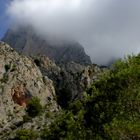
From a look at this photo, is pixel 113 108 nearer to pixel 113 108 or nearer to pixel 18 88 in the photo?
pixel 113 108

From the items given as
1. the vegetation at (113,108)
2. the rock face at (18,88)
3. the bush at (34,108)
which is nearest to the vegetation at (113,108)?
the vegetation at (113,108)

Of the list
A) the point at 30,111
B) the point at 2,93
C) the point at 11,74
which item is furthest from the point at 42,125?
the point at 11,74

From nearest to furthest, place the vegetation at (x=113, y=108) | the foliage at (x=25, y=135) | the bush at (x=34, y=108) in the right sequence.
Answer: the vegetation at (x=113, y=108), the foliage at (x=25, y=135), the bush at (x=34, y=108)

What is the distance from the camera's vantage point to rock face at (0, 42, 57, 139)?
543 ft

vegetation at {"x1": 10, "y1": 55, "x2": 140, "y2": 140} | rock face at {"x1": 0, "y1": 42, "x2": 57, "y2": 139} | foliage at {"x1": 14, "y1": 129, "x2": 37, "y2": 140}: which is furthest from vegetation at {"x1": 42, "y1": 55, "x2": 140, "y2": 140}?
rock face at {"x1": 0, "y1": 42, "x2": 57, "y2": 139}

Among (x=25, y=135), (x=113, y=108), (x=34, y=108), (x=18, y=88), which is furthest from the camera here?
(x=18, y=88)

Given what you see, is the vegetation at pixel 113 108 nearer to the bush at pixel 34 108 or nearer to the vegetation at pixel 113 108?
the vegetation at pixel 113 108

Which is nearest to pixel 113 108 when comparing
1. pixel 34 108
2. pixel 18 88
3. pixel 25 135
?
pixel 25 135

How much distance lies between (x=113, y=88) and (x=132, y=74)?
3479 mm

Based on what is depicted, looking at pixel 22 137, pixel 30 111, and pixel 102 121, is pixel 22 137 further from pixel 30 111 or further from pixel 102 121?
pixel 102 121

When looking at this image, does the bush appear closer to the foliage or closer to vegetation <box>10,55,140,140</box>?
the foliage

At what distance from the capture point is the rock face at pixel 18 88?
166m

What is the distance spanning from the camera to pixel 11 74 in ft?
610

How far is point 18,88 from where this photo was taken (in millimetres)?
181625
